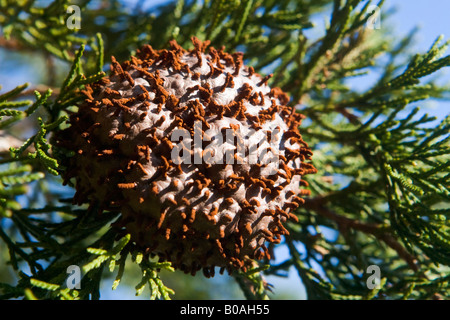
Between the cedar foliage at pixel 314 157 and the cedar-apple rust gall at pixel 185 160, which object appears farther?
the cedar foliage at pixel 314 157

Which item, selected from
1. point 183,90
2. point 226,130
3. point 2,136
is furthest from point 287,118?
point 2,136

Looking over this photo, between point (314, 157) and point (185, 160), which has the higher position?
point (314, 157)

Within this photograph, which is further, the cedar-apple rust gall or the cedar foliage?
the cedar foliage

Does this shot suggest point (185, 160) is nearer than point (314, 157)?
Yes
